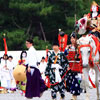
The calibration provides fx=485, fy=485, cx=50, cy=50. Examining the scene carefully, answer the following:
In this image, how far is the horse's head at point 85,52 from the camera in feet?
40.4

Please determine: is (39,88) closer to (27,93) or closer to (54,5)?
(27,93)

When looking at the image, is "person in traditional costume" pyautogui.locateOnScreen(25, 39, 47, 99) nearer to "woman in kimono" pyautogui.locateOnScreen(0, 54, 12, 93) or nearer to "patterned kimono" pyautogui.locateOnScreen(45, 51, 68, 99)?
"patterned kimono" pyautogui.locateOnScreen(45, 51, 68, 99)

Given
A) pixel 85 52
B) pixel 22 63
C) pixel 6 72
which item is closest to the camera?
pixel 85 52

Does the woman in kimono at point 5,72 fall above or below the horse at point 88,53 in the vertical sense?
below

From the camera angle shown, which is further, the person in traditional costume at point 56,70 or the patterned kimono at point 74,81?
the patterned kimono at point 74,81

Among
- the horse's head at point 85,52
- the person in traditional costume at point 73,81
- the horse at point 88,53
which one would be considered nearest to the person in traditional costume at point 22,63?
the person in traditional costume at point 73,81

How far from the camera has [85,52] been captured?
40.7ft

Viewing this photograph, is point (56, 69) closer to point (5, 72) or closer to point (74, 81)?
point (74, 81)

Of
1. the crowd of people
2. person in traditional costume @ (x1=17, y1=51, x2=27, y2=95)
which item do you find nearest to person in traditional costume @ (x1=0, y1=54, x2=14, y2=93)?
person in traditional costume @ (x1=17, y1=51, x2=27, y2=95)

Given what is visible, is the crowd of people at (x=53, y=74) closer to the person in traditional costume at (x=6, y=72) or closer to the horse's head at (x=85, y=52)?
the horse's head at (x=85, y=52)

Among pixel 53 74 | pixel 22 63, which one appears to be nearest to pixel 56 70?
pixel 53 74

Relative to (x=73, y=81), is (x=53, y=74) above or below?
above

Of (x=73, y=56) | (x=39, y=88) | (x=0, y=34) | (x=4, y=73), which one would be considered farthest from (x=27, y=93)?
(x=0, y=34)

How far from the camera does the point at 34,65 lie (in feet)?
43.5
